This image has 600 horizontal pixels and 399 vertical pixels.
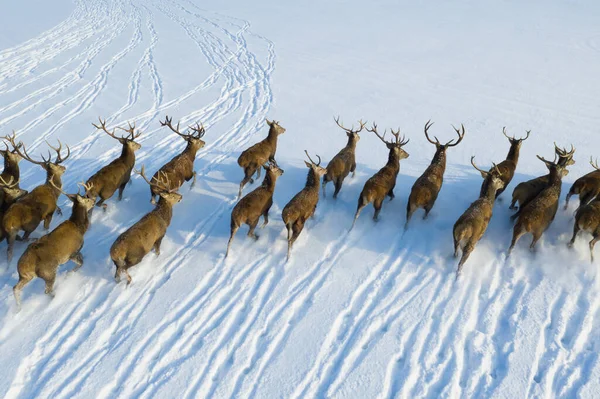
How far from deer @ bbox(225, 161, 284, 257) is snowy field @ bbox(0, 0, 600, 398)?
1.16 feet

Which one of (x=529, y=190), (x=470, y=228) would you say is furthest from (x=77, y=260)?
(x=529, y=190)

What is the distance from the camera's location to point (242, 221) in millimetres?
7309

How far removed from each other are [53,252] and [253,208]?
119 inches

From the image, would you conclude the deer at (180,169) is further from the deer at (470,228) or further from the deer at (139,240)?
the deer at (470,228)

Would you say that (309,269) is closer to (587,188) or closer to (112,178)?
(112,178)

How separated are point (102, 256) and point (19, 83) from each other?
453 inches

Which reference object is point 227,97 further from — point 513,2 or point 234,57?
point 513,2

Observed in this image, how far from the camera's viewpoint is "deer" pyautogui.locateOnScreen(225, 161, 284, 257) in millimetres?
7289

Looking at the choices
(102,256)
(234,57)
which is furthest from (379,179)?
(234,57)

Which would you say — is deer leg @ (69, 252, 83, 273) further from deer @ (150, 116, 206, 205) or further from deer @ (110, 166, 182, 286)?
deer @ (150, 116, 206, 205)

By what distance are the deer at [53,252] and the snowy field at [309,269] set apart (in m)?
0.41

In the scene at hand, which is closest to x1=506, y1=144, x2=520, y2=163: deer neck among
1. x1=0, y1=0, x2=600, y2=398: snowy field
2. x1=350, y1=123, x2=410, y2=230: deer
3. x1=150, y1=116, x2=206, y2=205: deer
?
x1=0, y1=0, x2=600, y2=398: snowy field

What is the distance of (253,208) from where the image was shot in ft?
24.2

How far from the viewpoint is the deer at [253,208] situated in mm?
7289
